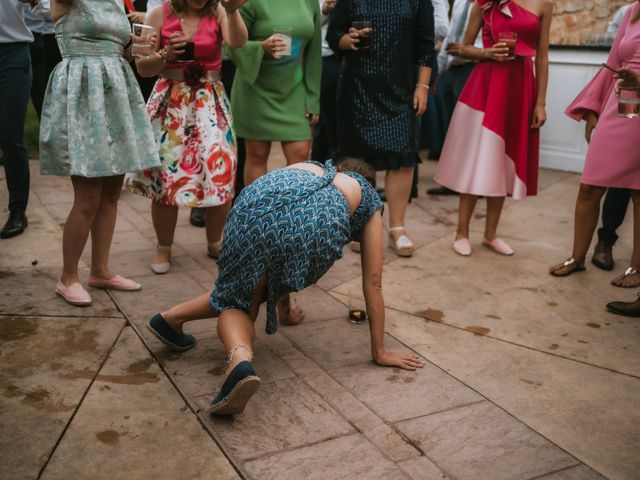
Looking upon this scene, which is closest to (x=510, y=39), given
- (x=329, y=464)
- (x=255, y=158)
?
(x=255, y=158)

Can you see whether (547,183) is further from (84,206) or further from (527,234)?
(84,206)

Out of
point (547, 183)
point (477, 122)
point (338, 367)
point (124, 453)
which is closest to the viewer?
point (124, 453)

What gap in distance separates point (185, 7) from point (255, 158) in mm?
1107

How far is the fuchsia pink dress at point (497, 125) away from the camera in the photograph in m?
4.73

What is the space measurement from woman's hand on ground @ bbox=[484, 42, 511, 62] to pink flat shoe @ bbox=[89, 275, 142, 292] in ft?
8.60

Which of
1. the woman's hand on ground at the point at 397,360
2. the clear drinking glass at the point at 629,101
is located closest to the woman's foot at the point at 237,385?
the woman's hand on ground at the point at 397,360

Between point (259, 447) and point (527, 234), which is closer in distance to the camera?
point (259, 447)

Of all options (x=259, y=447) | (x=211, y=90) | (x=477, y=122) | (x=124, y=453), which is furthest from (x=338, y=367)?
(x=477, y=122)

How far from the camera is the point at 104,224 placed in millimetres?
3947

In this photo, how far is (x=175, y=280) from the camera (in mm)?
4230

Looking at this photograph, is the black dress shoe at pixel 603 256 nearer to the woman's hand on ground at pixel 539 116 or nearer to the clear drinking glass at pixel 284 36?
the woman's hand on ground at pixel 539 116

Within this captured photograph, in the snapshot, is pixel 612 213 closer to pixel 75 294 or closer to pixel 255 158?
pixel 255 158

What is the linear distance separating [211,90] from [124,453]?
2.35 m

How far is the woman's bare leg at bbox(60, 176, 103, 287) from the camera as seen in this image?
12.2ft
